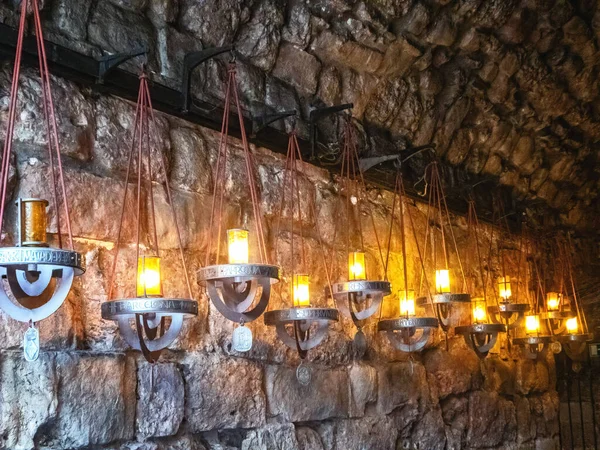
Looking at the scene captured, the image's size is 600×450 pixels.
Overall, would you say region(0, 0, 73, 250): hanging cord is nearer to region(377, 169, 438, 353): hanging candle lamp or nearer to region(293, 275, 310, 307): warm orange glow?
region(293, 275, 310, 307): warm orange glow

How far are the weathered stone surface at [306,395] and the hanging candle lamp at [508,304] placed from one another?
1304 mm

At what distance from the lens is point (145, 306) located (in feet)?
6.76

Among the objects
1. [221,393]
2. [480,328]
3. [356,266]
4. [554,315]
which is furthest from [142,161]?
[554,315]

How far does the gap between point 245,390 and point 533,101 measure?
282cm

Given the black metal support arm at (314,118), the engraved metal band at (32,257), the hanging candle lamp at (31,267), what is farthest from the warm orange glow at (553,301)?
the engraved metal band at (32,257)

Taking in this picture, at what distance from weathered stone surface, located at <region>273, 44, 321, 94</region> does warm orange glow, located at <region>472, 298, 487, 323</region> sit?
4.98ft

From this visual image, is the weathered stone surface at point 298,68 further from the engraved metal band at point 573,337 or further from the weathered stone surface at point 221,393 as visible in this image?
the engraved metal band at point 573,337

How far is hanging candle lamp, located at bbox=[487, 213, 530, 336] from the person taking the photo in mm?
4279

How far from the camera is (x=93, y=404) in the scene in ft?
7.42

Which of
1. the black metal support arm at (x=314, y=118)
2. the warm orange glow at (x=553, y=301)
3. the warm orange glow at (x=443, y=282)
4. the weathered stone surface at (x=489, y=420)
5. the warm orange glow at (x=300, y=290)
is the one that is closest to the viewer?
the warm orange glow at (x=300, y=290)

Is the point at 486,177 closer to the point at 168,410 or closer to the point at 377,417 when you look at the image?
the point at 377,417

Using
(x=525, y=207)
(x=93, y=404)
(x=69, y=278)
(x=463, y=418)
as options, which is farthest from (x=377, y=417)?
(x=525, y=207)

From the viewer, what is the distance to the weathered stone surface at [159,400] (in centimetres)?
243

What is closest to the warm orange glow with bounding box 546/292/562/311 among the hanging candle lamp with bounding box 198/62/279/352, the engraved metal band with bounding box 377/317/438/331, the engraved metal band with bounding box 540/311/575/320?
the engraved metal band with bounding box 540/311/575/320
